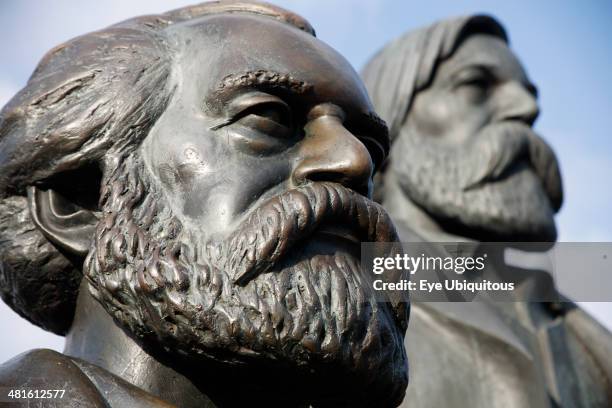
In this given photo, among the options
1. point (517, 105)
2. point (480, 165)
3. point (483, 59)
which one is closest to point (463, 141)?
point (480, 165)

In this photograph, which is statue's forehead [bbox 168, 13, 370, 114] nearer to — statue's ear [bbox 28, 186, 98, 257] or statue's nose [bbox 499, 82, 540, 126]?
statue's ear [bbox 28, 186, 98, 257]

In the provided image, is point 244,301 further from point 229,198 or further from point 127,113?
point 127,113

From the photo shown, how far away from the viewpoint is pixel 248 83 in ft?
11.5

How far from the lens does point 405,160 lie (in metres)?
6.96

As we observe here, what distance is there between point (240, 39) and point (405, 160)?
11.2ft

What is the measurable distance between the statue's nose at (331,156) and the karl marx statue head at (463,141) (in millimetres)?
3146

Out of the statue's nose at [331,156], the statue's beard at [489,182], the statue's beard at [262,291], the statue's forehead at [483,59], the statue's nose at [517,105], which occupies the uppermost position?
the statue's nose at [331,156]

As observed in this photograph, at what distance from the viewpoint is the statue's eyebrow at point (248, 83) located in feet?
11.5

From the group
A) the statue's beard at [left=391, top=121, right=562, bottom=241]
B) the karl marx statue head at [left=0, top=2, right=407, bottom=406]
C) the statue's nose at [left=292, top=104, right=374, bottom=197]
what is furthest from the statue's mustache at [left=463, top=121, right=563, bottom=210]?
the statue's nose at [left=292, top=104, right=374, bottom=197]

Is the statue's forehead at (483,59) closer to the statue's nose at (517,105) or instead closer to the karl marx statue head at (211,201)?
the statue's nose at (517,105)

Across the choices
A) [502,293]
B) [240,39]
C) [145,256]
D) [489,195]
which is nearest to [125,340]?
[145,256]

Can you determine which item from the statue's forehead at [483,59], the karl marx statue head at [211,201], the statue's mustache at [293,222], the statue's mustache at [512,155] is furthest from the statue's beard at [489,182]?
→ the statue's mustache at [293,222]

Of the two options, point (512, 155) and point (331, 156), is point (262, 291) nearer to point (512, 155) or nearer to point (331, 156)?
point (331, 156)

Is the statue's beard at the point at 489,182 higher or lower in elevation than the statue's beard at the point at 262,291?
lower
